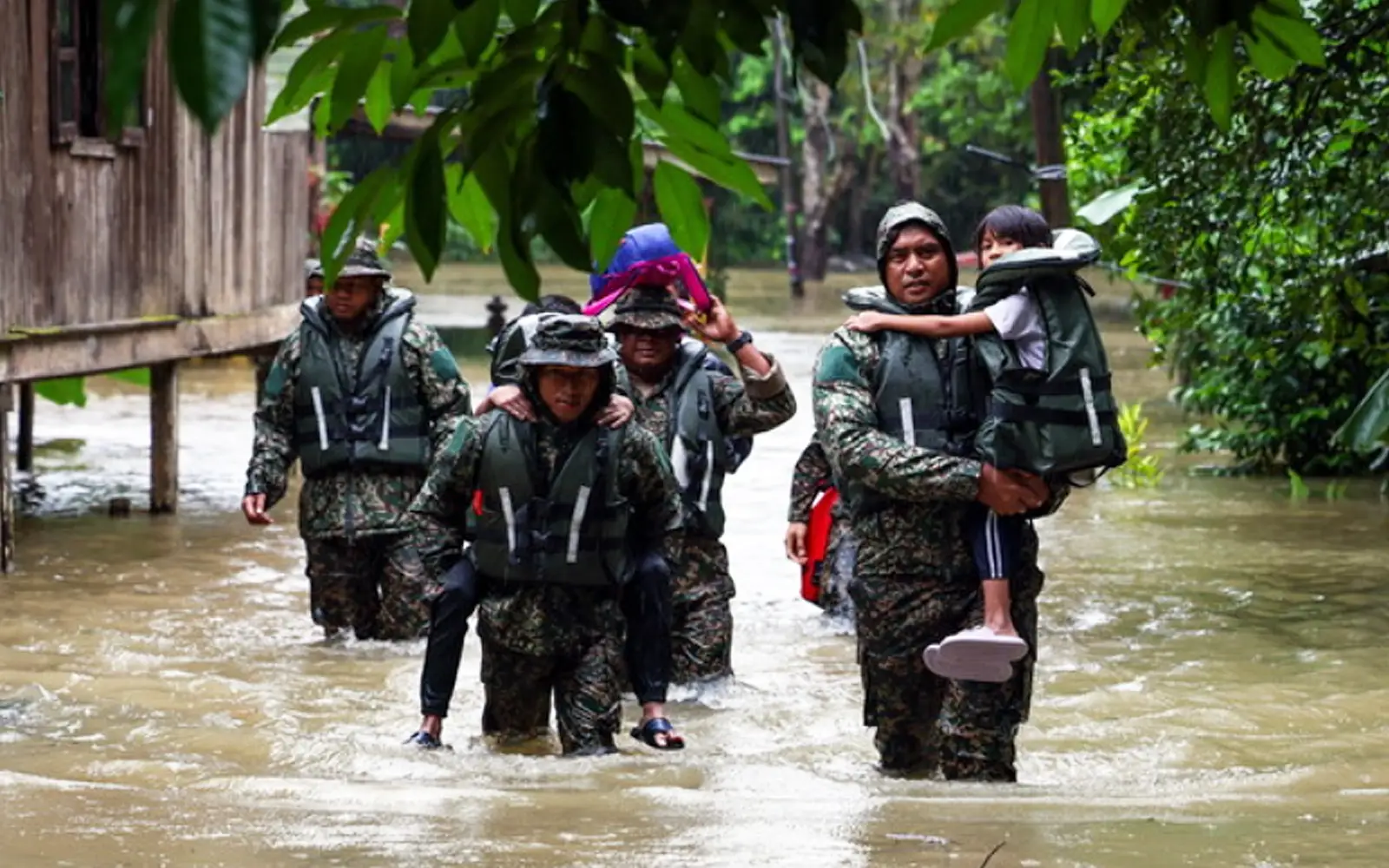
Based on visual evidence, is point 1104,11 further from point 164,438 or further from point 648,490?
point 164,438

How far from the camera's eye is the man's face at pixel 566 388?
743 centimetres

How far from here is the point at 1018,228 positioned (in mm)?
7219

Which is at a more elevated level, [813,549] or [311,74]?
[311,74]

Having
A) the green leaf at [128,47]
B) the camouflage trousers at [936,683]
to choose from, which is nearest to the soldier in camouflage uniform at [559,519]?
the camouflage trousers at [936,683]

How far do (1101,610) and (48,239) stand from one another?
6021 mm

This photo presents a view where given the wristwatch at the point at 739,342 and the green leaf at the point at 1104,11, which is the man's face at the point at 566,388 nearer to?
the wristwatch at the point at 739,342

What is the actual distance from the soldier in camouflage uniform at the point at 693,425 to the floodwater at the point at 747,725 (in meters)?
0.30

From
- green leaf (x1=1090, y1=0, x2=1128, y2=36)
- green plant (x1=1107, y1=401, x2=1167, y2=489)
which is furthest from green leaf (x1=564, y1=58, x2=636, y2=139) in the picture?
green plant (x1=1107, y1=401, x2=1167, y2=489)

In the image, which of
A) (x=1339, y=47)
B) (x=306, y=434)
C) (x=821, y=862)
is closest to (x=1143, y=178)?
(x=1339, y=47)

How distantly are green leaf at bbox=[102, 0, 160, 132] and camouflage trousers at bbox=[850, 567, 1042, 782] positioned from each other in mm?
4867

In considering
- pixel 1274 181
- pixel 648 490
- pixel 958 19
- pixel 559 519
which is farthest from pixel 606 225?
pixel 1274 181

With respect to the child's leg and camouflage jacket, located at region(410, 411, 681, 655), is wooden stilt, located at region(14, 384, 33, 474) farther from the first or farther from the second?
the child's leg

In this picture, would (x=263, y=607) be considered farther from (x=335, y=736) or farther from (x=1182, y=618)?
(x=1182, y=618)

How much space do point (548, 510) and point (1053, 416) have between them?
5.44 ft
